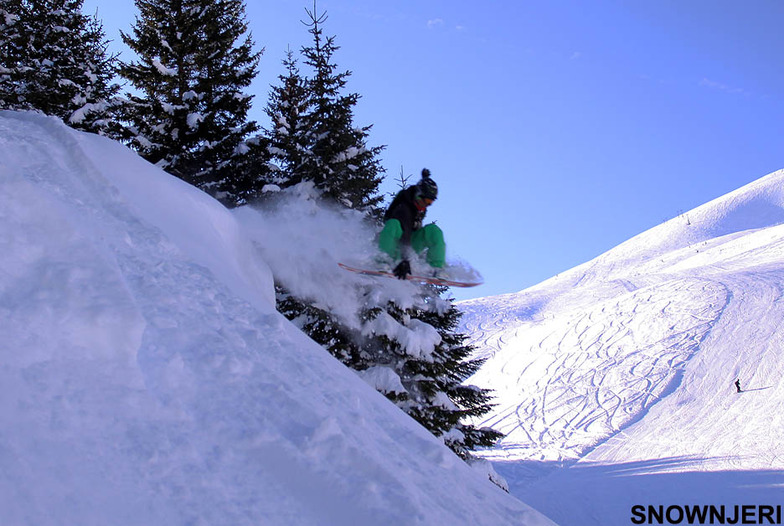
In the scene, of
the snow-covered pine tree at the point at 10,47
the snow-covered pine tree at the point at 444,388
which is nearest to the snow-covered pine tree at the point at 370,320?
the snow-covered pine tree at the point at 444,388

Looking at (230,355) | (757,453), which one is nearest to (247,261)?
(230,355)

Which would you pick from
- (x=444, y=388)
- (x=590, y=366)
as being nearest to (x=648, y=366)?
(x=590, y=366)

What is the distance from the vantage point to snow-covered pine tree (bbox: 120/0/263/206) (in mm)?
13656

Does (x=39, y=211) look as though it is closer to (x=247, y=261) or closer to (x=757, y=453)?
(x=247, y=261)

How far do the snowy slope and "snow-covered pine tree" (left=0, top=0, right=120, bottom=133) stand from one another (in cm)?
1131

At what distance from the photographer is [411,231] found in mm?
9242

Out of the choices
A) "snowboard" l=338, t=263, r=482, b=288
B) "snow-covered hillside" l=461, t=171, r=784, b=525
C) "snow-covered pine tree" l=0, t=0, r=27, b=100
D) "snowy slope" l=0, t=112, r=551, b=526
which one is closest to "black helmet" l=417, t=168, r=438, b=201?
"snowboard" l=338, t=263, r=482, b=288

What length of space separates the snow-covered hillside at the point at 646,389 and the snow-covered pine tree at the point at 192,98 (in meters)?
14.5

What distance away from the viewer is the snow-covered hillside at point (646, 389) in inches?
706

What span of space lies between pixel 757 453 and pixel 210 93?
21263 mm

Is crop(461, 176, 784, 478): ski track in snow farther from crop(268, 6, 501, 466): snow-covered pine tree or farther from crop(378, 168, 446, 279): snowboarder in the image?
crop(378, 168, 446, 279): snowboarder

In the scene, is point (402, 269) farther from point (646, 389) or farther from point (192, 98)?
point (646, 389)

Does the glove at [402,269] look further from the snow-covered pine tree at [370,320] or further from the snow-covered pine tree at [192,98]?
the snow-covered pine tree at [192,98]

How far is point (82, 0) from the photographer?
17.7 metres
